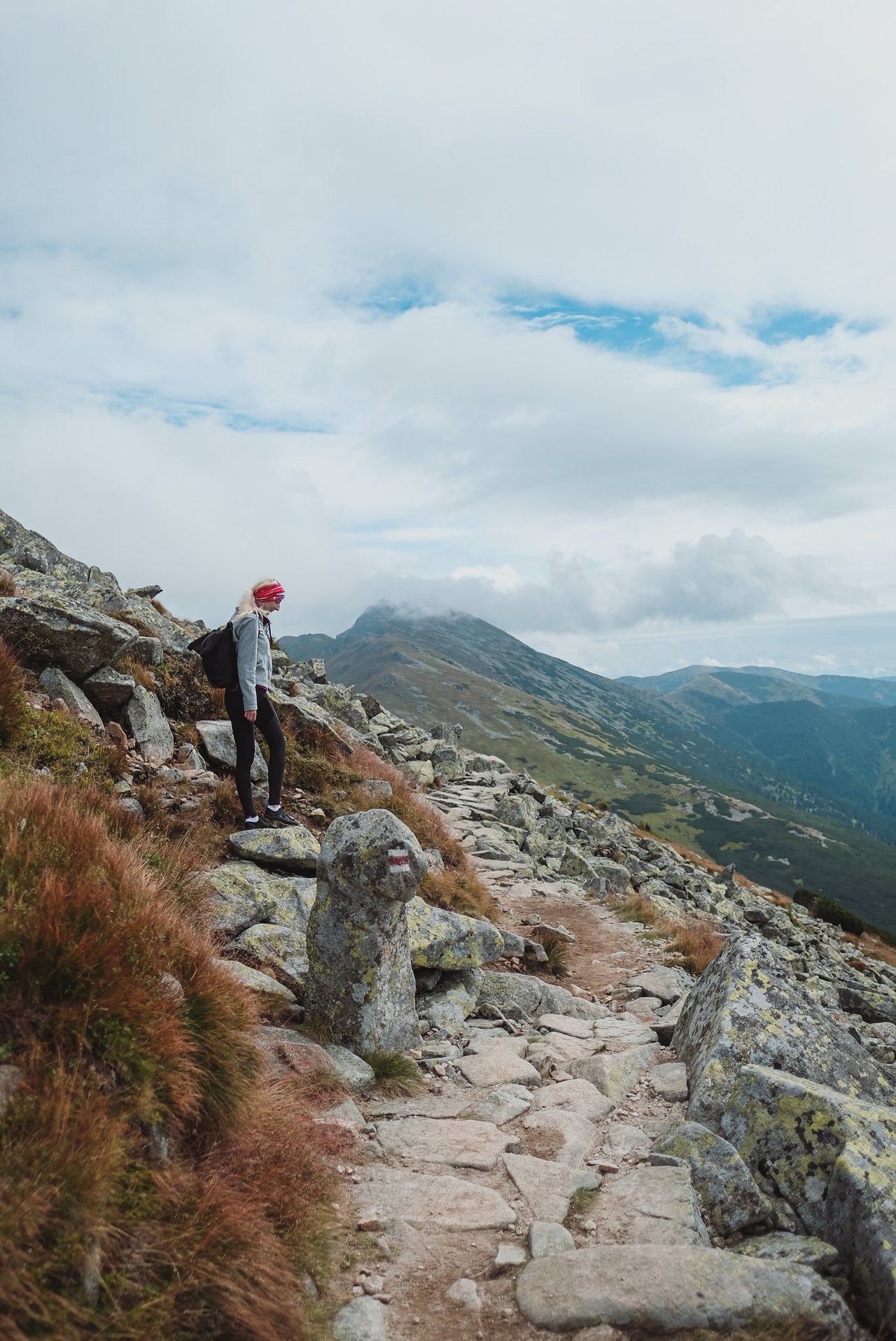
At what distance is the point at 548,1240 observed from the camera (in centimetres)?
493

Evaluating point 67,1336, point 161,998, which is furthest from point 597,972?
point 67,1336

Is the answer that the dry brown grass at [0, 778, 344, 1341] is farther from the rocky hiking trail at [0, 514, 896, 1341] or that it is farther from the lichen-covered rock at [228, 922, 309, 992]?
the lichen-covered rock at [228, 922, 309, 992]

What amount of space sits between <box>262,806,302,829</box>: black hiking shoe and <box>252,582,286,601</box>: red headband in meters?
3.64

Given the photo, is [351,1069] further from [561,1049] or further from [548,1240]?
[561,1049]

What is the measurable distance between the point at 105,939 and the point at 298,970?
4507mm

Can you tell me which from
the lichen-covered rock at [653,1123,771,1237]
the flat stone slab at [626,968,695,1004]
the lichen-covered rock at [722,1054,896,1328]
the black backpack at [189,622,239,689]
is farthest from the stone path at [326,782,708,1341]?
the black backpack at [189,622,239,689]

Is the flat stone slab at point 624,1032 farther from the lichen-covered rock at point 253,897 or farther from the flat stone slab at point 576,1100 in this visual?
the lichen-covered rock at point 253,897

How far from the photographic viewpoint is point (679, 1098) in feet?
24.5

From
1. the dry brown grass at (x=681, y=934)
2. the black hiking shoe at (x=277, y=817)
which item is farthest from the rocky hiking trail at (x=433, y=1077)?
the black hiking shoe at (x=277, y=817)

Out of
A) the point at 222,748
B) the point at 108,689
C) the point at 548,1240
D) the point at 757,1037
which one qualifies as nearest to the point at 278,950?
the point at 548,1240

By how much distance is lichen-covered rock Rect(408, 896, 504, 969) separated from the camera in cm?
996

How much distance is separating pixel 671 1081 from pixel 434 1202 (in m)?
3.64

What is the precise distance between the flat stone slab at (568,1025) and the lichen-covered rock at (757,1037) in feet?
5.35

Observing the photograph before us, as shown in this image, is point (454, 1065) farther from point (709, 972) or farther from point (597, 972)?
point (597, 972)
